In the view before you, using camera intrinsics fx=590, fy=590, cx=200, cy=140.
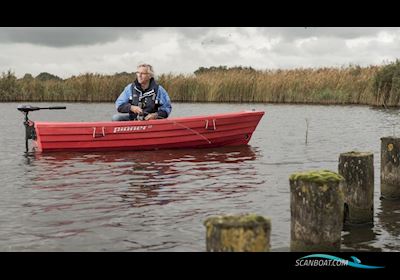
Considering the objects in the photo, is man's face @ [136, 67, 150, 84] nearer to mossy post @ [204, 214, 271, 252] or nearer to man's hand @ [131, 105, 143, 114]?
man's hand @ [131, 105, 143, 114]

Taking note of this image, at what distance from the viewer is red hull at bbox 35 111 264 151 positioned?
13352 millimetres

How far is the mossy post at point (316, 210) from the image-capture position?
16.1 ft

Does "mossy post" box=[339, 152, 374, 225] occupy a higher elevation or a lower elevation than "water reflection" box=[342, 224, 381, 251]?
higher

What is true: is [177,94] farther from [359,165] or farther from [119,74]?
[359,165]

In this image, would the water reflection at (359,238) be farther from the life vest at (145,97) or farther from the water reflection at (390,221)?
the life vest at (145,97)

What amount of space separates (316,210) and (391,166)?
3.37 metres

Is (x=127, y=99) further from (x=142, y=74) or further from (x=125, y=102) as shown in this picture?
(x=142, y=74)

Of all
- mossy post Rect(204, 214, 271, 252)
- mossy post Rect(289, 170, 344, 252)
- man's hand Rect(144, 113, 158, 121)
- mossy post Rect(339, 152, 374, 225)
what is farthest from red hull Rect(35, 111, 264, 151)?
mossy post Rect(204, 214, 271, 252)

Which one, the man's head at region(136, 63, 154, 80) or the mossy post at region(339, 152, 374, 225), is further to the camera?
the man's head at region(136, 63, 154, 80)

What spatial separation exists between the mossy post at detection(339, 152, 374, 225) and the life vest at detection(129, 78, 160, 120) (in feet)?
22.5
